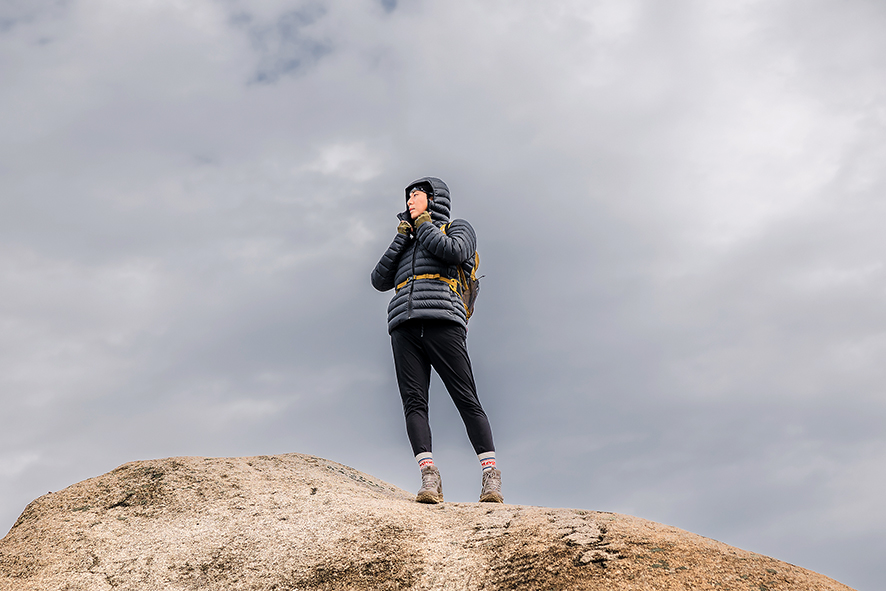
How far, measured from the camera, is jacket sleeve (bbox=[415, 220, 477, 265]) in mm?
6242

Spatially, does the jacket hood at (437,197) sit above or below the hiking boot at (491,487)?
above

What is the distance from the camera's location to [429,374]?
6.59 meters

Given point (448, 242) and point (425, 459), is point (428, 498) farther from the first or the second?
point (448, 242)

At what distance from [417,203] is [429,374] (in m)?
1.68

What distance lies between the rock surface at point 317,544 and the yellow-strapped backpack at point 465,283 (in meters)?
1.99

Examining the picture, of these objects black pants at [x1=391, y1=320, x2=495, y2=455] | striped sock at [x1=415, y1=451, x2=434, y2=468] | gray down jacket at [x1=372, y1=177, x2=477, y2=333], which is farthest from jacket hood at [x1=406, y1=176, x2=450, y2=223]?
striped sock at [x1=415, y1=451, x2=434, y2=468]

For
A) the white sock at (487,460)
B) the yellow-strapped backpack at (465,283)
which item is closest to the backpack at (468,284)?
the yellow-strapped backpack at (465,283)

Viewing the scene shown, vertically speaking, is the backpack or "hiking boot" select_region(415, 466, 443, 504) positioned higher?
the backpack

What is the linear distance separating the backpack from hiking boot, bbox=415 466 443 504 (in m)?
1.57

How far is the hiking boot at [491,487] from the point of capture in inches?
229

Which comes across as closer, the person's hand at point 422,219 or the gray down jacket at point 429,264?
the gray down jacket at point 429,264

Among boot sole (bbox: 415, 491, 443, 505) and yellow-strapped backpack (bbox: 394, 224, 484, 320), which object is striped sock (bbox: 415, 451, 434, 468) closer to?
boot sole (bbox: 415, 491, 443, 505)

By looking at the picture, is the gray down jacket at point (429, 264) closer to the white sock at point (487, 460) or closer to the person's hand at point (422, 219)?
the person's hand at point (422, 219)

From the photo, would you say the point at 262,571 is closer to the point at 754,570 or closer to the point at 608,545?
the point at 608,545
